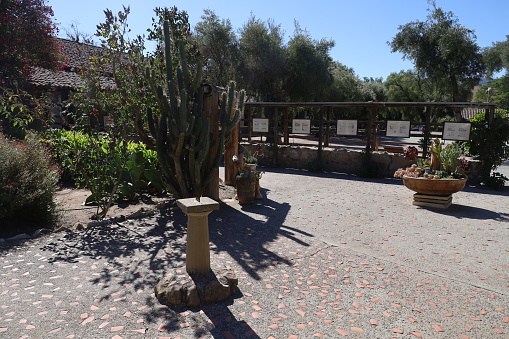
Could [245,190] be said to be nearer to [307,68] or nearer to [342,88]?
[307,68]

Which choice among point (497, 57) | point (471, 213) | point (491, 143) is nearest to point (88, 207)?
point (471, 213)

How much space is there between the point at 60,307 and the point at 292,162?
10.4 m

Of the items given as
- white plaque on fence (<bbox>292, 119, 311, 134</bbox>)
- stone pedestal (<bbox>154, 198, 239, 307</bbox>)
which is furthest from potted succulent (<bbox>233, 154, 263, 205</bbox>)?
white plaque on fence (<bbox>292, 119, 311, 134</bbox>)

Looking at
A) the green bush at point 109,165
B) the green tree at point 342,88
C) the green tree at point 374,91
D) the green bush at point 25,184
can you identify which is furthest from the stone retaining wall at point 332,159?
the green tree at point 374,91

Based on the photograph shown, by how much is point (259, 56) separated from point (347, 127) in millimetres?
12175

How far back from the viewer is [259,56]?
894 inches

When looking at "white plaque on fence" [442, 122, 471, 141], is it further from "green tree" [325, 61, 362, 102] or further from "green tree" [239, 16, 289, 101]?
"green tree" [325, 61, 362, 102]

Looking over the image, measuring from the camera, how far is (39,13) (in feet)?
39.8

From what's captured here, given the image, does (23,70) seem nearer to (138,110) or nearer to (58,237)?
(138,110)

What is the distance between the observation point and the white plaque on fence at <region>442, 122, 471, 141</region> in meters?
9.90

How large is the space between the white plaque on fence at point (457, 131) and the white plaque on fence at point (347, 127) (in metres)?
2.72

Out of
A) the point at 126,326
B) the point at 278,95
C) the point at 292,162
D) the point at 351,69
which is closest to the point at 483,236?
the point at 126,326

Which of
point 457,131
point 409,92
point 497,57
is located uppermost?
point 497,57

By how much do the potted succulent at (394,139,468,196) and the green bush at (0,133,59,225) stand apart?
6.66 m
